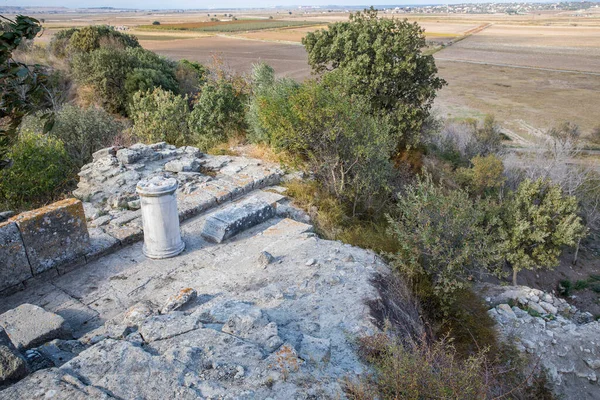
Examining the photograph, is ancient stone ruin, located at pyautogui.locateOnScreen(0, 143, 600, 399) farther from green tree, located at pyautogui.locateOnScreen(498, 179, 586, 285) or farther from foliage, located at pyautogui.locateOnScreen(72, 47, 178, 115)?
foliage, located at pyautogui.locateOnScreen(72, 47, 178, 115)

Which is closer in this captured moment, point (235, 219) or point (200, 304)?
point (200, 304)

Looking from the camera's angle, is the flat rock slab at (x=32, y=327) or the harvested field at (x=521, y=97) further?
the harvested field at (x=521, y=97)

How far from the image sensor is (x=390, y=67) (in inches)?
524

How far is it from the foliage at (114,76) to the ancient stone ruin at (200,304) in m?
10.4

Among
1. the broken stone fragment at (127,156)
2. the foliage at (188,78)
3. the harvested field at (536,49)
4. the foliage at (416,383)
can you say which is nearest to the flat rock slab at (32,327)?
the foliage at (416,383)

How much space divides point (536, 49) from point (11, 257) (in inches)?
2914

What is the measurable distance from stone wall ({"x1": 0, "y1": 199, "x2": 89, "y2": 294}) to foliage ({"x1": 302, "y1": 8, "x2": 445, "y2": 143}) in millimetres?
9489

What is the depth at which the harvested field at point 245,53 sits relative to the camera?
36.9 metres

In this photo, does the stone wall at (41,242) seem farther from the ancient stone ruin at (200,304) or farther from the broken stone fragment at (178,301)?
the broken stone fragment at (178,301)

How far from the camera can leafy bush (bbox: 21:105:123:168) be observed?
36.3 feet

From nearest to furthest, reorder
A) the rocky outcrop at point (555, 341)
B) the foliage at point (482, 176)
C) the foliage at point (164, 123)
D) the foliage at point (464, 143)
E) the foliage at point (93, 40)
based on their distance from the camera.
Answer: the rocky outcrop at point (555, 341) < the foliage at point (164, 123) < the foliage at point (482, 176) < the foliage at point (464, 143) < the foliage at point (93, 40)

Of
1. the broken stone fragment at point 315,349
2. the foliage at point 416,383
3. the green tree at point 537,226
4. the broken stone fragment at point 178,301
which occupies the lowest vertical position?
the green tree at point 537,226

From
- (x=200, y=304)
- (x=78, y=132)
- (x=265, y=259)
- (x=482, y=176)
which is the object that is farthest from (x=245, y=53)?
(x=200, y=304)

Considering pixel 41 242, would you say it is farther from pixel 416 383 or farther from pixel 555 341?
pixel 555 341
